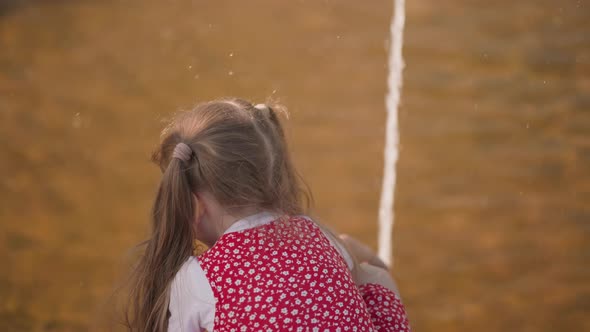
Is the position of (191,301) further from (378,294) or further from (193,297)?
(378,294)

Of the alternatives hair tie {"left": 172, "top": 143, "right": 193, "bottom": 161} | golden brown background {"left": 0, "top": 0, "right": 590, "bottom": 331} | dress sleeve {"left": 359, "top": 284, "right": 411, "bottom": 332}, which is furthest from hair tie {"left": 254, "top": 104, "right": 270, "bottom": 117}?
golden brown background {"left": 0, "top": 0, "right": 590, "bottom": 331}

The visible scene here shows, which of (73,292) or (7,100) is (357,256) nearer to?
(73,292)

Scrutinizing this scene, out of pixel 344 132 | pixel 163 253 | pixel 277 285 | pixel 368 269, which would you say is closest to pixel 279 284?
pixel 277 285

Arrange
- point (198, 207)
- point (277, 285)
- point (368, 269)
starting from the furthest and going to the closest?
point (368, 269) → point (198, 207) → point (277, 285)

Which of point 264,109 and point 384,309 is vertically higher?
point 264,109

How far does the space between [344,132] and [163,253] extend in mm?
2112

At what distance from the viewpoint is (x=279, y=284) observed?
47.3 inches

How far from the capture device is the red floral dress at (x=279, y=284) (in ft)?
3.92

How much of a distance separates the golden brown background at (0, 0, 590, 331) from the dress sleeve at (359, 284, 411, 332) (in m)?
0.84

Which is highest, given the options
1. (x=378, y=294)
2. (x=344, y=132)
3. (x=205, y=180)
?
(x=205, y=180)

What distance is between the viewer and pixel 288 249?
1234 mm

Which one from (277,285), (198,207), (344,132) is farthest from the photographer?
(344,132)

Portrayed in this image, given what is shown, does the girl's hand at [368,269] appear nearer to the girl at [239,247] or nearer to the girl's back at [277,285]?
the girl at [239,247]

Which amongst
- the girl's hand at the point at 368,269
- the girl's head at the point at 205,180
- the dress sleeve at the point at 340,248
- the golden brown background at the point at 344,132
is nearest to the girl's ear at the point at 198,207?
the girl's head at the point at 205,180
